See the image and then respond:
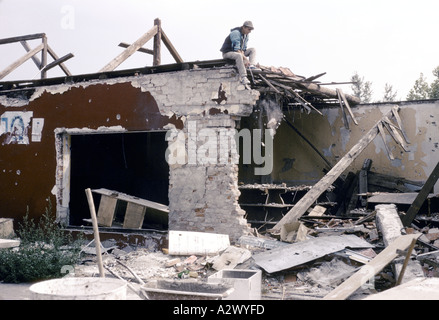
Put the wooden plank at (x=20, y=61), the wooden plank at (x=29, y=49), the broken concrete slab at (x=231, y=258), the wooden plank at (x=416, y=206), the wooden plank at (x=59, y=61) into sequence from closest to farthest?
the broken concrete slab at (x=231, y=258) < the wooden plank at (x=416, y=206) < the wooden plank at (x=59, y=61) < the wooden plank at (x=20, y=61) < the wooden plank at (x=29, y=49)

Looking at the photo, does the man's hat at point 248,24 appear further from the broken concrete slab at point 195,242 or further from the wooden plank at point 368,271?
the wooden plank at point 368,271

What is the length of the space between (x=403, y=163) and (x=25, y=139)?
8.77m

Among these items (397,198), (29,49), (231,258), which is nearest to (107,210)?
(231,258)

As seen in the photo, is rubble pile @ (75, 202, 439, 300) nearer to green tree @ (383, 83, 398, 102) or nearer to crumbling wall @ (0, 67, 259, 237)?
crumbling wall @ (0, 67, 259, 237)

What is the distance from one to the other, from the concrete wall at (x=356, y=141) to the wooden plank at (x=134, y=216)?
14.3 ft

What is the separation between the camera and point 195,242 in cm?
746

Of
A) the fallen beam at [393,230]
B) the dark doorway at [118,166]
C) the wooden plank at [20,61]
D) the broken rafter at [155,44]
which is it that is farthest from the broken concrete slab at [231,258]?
the wooden plank at [20,61]

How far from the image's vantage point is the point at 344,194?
10820 mm

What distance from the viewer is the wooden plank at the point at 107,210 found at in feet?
28.3

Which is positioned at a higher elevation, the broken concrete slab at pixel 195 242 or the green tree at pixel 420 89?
the green tree at pixel 420 89

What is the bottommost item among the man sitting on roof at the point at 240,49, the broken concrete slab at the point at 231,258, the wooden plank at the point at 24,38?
the broken concrete slab at the point at 231,258

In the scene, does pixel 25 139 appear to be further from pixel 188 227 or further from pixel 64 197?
pixel 188 227

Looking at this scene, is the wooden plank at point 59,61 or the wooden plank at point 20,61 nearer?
the wooden plank at point 59,61
